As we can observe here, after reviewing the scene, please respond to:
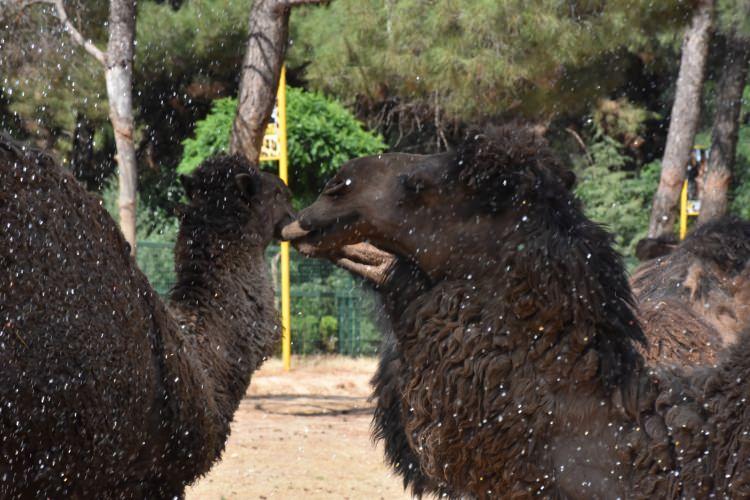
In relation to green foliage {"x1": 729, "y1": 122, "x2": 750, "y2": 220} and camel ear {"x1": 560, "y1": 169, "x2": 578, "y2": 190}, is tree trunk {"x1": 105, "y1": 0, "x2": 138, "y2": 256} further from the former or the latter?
green foliage {"x1": 729, "y1": 122, "x2": 750, "y2": 220}

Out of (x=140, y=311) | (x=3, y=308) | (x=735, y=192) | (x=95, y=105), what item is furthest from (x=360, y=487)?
(x=735, y=192)

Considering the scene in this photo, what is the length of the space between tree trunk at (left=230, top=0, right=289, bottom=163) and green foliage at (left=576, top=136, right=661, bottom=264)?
1264 centimetres

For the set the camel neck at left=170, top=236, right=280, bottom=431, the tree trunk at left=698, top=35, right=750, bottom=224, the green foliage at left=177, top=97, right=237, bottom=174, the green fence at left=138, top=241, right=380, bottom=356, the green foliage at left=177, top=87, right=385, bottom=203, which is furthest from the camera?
the green fence at left=138, top=241, right=380, bottom=356

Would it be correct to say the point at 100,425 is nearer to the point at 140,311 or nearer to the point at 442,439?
the point at 140,311

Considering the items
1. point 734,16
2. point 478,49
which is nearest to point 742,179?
point 478,49

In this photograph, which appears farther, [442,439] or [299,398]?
[299,398]

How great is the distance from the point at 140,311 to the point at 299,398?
902 cm

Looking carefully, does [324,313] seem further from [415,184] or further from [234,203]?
[415,184]

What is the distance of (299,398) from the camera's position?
42.6 ft

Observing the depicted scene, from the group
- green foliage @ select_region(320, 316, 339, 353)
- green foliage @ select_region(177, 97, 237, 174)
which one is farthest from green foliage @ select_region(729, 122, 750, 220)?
green foliage @ select_region(177, 97, 237, 174)

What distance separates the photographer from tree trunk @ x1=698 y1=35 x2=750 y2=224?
11883 millimetres

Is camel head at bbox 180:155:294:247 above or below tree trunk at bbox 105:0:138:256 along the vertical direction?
below

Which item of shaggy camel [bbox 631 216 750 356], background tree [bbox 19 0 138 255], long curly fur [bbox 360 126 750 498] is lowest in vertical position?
long curly fur [bbox 360 126 750 498]

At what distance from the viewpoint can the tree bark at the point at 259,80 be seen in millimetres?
8023
